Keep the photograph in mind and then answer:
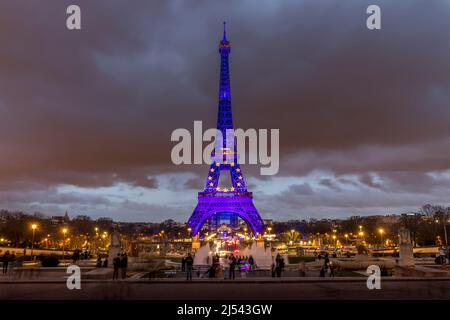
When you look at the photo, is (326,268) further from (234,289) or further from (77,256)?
(77,256)

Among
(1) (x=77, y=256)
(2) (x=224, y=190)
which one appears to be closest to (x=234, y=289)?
(1) (x=77, y=256)

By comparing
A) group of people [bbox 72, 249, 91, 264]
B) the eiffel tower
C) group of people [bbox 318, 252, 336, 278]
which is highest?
the eiffel tower

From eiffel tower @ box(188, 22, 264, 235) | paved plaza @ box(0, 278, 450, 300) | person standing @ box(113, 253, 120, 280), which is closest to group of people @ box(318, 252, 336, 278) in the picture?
paved plaza @ box(0, 278, 450, 300)

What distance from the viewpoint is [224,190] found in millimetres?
116438

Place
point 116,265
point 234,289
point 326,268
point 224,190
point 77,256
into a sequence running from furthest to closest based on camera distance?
point 224,190, point 77,256, point 326,268, point 116,265, point 234,289

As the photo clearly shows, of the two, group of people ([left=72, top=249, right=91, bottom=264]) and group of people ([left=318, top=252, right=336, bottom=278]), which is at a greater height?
group of people ([left=318, top=252, right=336, bottom=278])

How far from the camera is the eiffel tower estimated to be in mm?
109125

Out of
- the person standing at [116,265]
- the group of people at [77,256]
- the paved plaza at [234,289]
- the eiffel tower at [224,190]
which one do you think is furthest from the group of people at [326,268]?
the eiffel tower at [224,190]

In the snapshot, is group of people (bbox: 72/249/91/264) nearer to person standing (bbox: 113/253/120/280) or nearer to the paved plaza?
the paved plaza

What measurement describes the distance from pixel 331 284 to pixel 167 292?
9.31 meters
